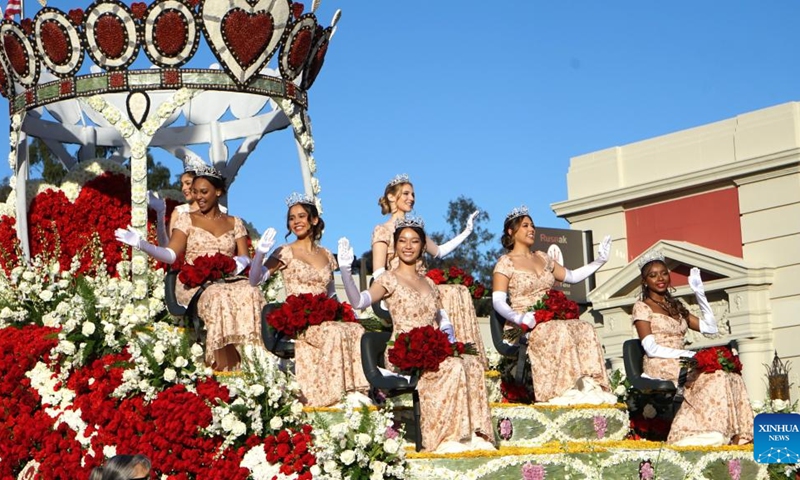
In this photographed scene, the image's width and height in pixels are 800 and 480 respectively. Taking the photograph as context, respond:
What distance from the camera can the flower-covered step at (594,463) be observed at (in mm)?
8734

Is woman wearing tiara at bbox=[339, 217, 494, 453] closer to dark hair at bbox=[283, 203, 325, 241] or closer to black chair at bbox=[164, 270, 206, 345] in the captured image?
dark hair at bbox=[283, 203, 325, 241]

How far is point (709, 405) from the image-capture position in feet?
34.9

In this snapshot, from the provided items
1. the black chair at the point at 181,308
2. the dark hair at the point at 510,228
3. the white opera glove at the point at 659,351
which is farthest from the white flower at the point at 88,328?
the white opera glove at the point at 659,351

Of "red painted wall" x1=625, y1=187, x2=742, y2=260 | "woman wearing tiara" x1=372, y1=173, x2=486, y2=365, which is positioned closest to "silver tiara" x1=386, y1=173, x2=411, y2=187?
"woman wearing tiara" x1=372, y1=173, x2=486, y2=365

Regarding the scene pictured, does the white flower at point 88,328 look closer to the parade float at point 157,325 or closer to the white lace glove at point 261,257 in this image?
the parade float at point 157,325

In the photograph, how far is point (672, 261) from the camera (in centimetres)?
2550

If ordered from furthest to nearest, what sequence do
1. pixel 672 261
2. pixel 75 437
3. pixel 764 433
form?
1. pixel 672 261
2. pixel 75 437
3. pixel 764 433

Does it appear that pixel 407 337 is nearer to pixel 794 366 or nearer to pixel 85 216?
pixel 85 216

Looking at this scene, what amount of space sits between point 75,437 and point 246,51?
4983 mm

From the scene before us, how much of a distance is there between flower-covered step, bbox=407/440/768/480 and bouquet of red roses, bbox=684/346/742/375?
2.21ft

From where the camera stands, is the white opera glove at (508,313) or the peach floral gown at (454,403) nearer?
the peach floral gown at (454,403)

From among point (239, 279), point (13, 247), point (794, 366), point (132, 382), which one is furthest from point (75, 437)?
point (794, 366)

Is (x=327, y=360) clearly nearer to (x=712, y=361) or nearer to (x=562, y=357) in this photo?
(x=562, y=357)

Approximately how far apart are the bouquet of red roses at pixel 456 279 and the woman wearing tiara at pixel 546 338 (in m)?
0.40
